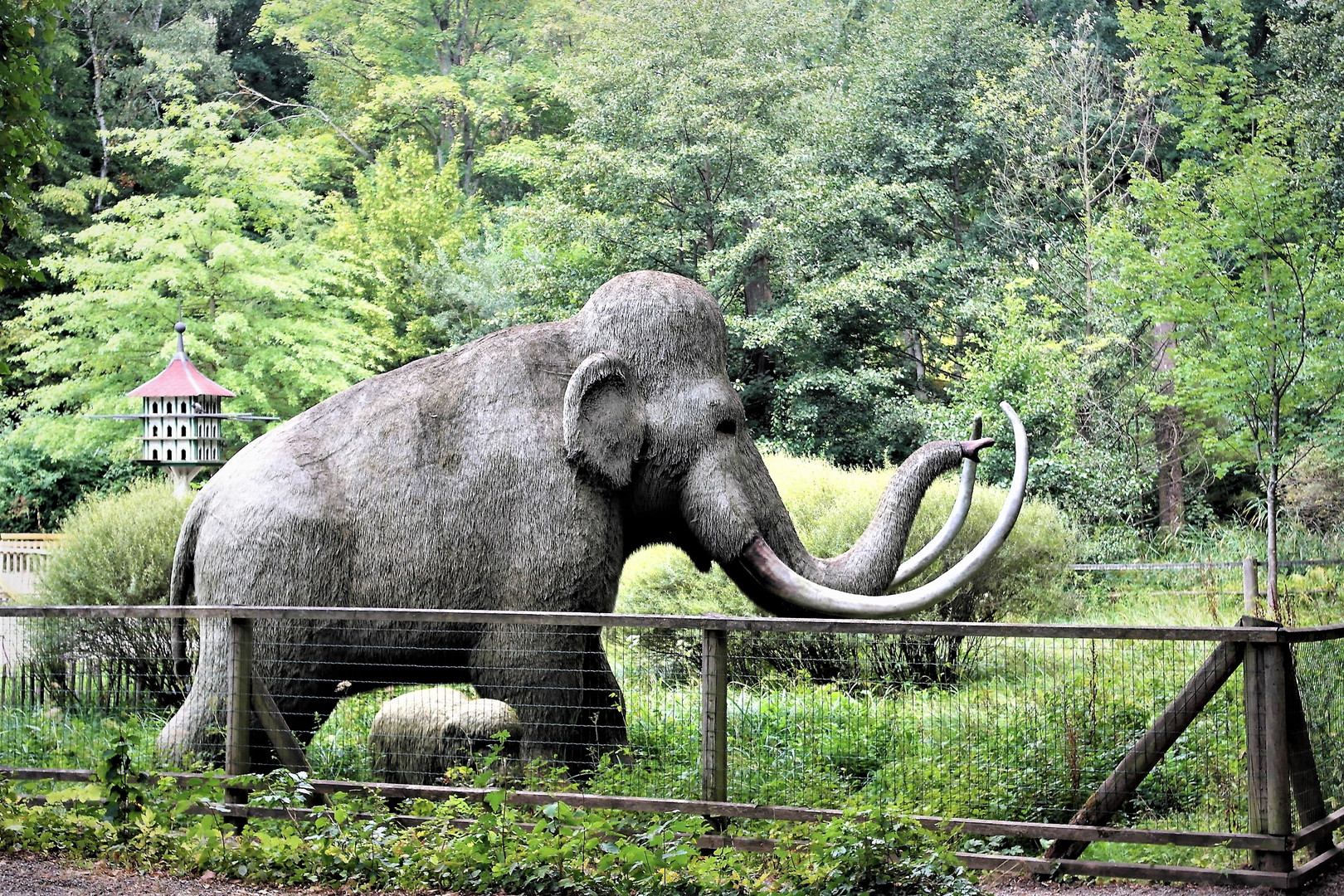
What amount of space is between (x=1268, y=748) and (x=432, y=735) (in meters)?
3.66

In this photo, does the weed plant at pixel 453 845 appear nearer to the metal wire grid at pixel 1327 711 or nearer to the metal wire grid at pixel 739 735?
the metal wire grid at pixel 739 735

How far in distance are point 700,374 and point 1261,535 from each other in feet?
48.1

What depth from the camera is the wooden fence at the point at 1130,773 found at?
15.1 feet

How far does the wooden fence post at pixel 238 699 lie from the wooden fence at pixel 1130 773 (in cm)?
17

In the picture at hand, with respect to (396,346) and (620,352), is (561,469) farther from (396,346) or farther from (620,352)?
(396,346)

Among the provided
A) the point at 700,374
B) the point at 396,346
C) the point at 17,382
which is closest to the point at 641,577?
the point at 700,374

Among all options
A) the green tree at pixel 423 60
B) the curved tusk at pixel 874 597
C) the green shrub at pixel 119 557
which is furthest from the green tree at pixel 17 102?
the green tree at pixel 423 60

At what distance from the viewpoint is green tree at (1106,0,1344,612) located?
1363 cm

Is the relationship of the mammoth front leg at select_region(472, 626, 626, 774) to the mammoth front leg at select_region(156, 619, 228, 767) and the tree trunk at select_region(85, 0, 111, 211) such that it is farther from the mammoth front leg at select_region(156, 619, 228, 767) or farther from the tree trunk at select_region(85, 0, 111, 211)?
the tree trunk at select_region(85, 0, 111, 211)

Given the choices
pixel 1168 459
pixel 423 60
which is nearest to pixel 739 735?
pixel 1168 459

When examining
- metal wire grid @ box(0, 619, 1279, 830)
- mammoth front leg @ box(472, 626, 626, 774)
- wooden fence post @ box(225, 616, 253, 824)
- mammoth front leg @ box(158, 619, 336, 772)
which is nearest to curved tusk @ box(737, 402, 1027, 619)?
metal wire grid @ box(0, 619, 1279, 830)

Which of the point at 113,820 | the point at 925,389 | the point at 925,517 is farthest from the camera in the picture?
the point at 925,389

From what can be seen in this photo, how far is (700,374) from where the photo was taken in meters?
7.09

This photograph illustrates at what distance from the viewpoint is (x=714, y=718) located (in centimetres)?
517
